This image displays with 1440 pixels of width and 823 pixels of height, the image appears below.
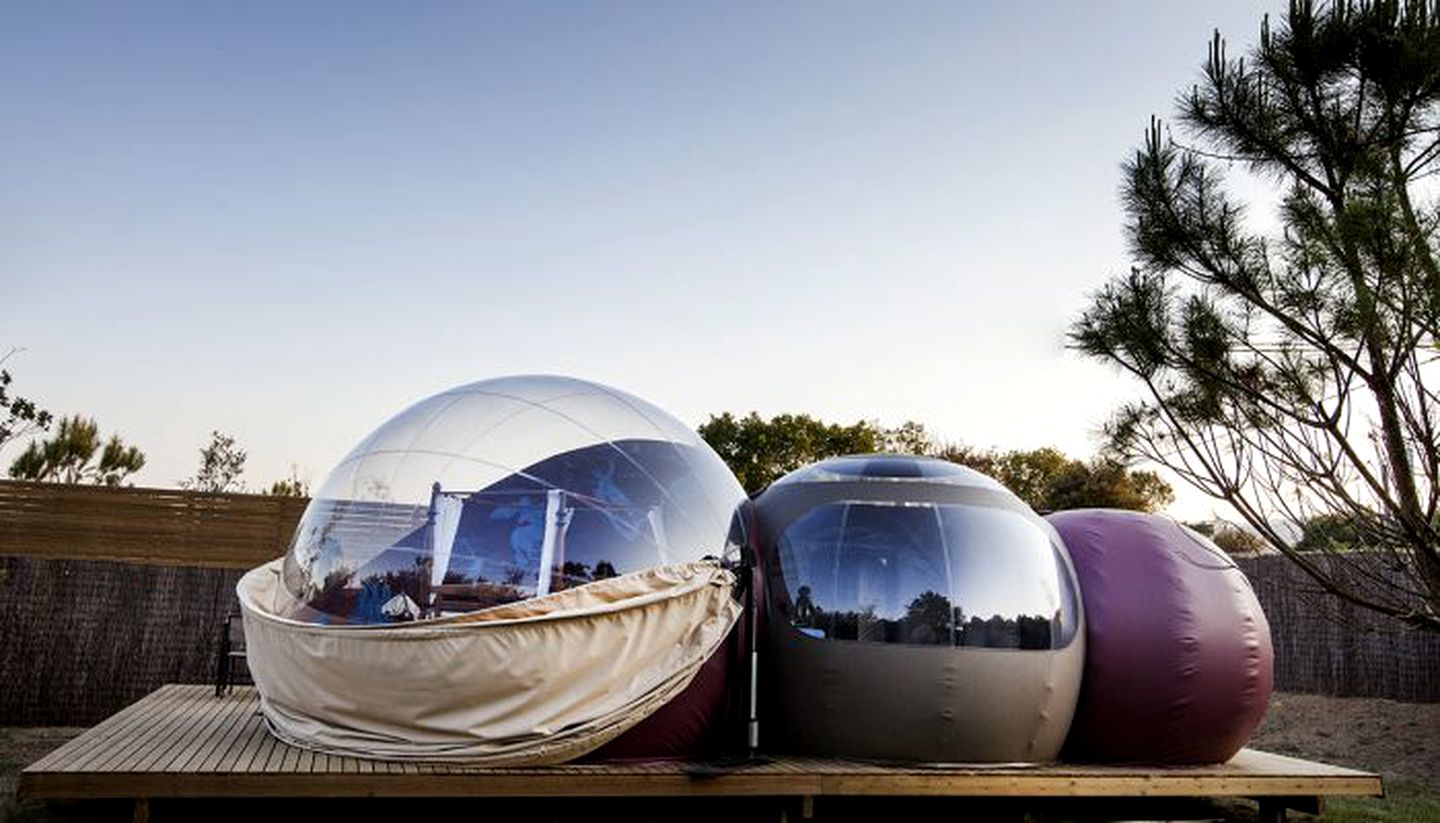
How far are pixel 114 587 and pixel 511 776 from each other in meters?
6.69

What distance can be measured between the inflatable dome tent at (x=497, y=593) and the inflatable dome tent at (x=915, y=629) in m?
0.45

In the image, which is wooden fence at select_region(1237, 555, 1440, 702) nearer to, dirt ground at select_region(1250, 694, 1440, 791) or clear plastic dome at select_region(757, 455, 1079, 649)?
dirt ground at select_region(1250, 694, 1440, 791)

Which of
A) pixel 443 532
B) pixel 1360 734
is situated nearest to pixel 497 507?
pixel 443 532

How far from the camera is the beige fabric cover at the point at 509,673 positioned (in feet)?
17.4

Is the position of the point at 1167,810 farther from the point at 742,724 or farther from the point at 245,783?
the point at 245,783

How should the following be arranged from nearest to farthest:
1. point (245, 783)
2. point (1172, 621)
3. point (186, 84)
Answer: point (245, 783), point (1172, 621), point (186, 84)

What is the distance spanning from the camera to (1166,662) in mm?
6172

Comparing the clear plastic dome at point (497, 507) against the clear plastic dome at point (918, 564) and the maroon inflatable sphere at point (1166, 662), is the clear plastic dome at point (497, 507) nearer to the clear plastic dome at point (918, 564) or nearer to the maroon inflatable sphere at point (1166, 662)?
the clear plastic dome at point (918, 564)

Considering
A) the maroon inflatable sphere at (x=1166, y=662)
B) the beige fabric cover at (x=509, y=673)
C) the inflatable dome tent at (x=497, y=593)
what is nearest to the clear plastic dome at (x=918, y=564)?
the maroon inflatable sphere at (x=1166, y=662)

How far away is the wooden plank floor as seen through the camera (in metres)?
4.73

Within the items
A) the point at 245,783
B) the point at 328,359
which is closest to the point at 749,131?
the point at 328,359

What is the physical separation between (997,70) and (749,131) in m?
2.50

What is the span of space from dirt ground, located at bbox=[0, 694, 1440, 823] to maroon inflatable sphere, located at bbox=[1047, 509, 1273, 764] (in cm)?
72

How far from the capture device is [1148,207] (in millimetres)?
5812
